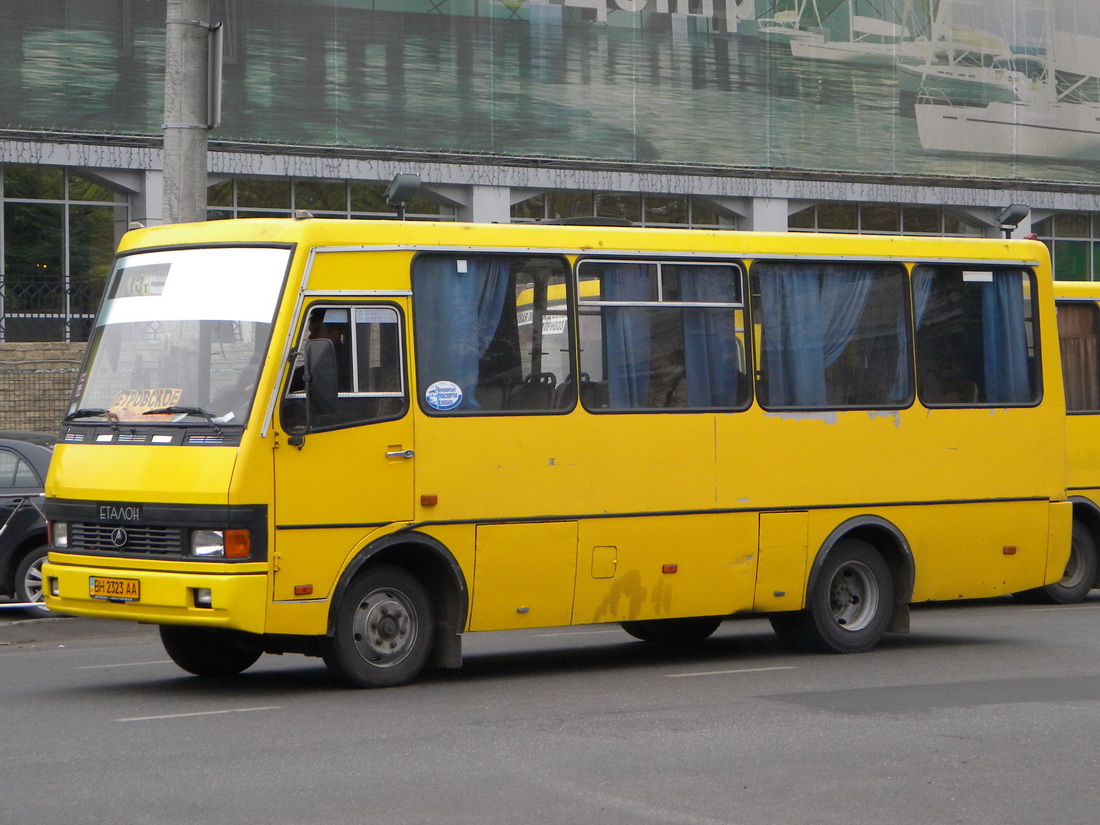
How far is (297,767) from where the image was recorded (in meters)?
7.81

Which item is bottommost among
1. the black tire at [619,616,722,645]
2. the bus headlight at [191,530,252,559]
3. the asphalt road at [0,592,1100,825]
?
the asphalt road at [0,592,1100,825]

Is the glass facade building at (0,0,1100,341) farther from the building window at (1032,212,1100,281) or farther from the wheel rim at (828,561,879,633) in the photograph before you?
the wheel rim at (828,561,879,633)

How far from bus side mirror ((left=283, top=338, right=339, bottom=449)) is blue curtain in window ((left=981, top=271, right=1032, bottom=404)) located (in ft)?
18.8

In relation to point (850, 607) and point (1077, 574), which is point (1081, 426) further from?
point (850, 607)

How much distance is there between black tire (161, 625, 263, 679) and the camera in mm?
11000

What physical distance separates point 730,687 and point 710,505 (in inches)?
60.7

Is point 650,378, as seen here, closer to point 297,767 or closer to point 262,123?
point 297,767

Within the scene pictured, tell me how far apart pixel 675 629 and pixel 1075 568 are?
633 centimetres

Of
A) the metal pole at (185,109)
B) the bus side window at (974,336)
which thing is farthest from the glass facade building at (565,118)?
the bus side window at (974,336)

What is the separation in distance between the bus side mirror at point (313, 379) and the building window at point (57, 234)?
19782 mm

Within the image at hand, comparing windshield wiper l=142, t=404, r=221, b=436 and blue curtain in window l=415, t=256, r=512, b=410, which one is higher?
blue curtain in window l=415, t=256, r=512, b=410

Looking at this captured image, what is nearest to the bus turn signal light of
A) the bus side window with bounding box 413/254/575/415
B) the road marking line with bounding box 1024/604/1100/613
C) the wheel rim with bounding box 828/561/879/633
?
the bus side window with bounding box 413/254/575/415

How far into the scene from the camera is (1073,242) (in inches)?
1628

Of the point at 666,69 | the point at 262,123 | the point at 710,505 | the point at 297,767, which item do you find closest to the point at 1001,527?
the point at 710,505
